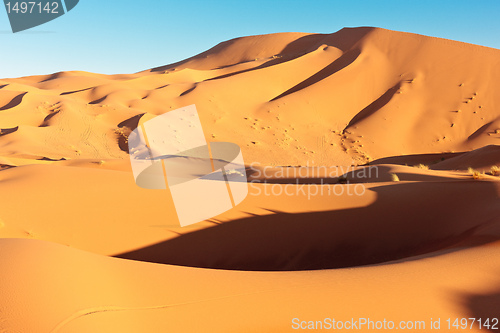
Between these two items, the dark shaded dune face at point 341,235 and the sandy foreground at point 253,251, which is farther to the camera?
the dark shaded dune face at point 341,235

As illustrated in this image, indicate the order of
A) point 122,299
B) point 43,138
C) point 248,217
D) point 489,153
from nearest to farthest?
1. point 122,299
2. point 248,217
3. point 489,153
4. point 43,138

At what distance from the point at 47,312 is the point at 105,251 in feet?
14.2

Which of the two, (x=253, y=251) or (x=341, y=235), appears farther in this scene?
(x=341, y=235)

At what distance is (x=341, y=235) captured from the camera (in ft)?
25.9

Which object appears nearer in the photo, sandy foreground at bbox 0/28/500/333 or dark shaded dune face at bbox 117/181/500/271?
sandy foreground at bbox 0/28/500/333

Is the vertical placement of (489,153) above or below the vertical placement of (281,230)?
below

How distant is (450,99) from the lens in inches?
1209

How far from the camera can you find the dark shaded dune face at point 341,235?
7.10 meters

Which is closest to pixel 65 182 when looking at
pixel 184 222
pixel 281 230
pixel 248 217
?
pixel 184 222

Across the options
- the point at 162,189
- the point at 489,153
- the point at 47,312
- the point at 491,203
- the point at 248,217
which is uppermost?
the point at 47,312

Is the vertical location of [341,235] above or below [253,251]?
below

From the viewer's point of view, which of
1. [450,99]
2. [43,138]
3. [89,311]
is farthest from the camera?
[450,99]

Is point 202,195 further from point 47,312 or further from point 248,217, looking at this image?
point 47,312

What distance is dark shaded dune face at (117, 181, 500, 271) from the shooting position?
7.10m
